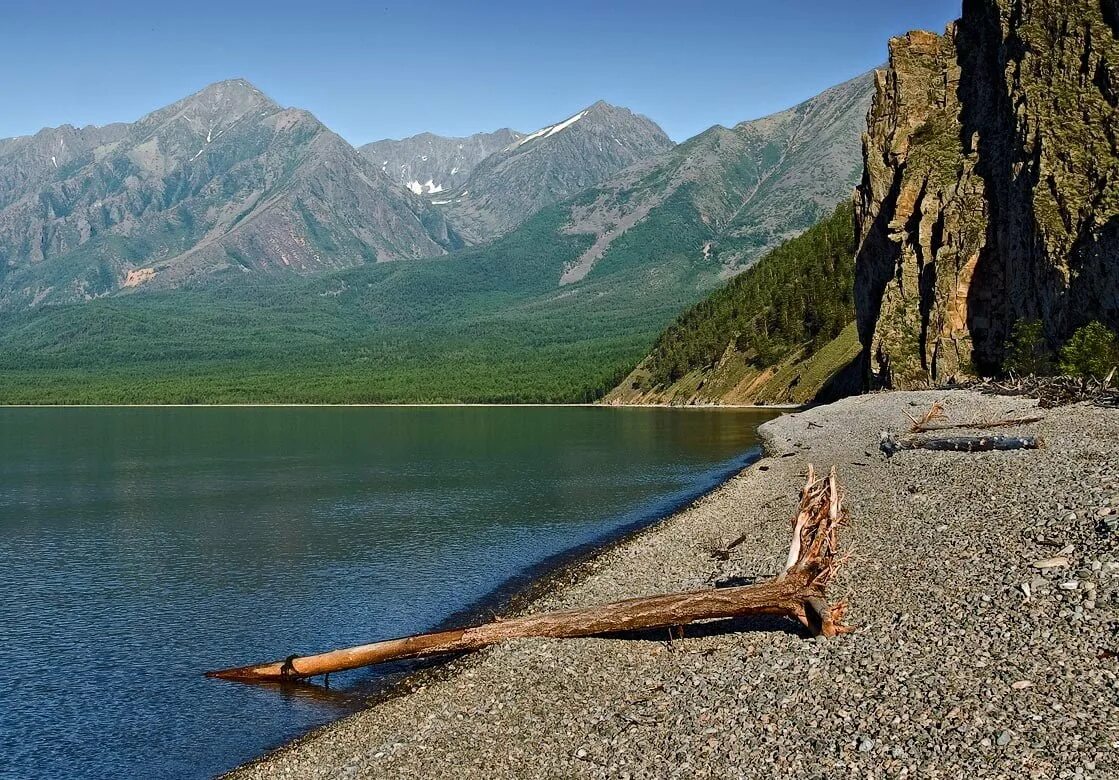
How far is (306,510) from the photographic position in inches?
2571

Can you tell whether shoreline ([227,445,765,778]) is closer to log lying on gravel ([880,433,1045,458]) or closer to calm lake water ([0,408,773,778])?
calm lake water ([0,408,773,778])

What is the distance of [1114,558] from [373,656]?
20.0 meters

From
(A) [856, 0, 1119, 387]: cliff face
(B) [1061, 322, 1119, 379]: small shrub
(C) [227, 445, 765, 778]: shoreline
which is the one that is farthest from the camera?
(A) [856, 0, 1119, 387]: cliff face

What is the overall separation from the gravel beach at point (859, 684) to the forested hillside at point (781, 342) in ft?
374

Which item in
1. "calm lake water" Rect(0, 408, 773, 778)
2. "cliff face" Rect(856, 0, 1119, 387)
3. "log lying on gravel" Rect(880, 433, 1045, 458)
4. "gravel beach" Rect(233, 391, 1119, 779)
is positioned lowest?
"calm lake water" Rect(0, 408, 773, 778)

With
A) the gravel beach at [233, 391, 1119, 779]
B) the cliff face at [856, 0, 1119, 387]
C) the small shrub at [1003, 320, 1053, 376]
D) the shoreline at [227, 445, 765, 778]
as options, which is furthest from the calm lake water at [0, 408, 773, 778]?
the small shrub at [1003, 320, 1053, 376]

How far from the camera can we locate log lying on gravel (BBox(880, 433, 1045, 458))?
1668 inches

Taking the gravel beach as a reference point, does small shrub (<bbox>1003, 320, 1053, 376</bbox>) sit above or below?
above

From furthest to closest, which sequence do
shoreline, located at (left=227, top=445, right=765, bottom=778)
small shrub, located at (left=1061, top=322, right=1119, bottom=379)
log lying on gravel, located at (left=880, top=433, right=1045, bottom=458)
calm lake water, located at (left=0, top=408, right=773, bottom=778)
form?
small shrub, located at (left=1061, top=322, right=1119, bottom=379) < log lying on gravel, located at (left=880, top=433, right=1045, bottom=458) < calm lake water, located at (left=0, top=408, right=773, bottom=778) < shoreline, located at (left=227, top=445, right=765, bottom=778)

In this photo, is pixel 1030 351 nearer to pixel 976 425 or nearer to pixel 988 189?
pixel 988 189

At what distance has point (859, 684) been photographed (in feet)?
62.7

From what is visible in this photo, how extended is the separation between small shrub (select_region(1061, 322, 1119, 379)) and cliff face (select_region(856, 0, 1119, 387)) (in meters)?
2.46

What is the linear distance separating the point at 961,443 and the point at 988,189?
54278mm

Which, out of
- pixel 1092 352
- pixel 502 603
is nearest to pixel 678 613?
pixel 502 603
